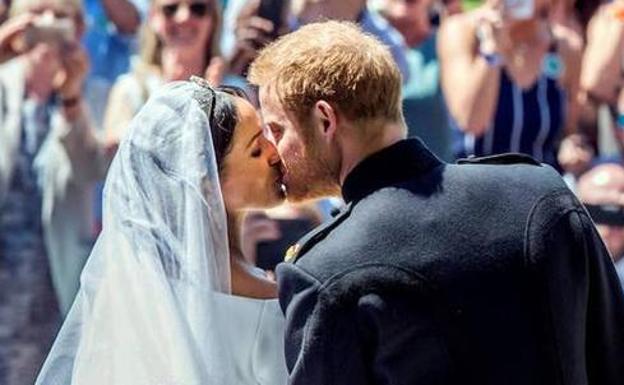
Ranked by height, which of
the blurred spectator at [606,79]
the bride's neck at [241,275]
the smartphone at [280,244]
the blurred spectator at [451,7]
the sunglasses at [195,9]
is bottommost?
the smartphone at [280,244]

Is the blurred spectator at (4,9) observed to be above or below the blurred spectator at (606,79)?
above

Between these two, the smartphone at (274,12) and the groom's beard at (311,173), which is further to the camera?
the smartphone at (274,12)

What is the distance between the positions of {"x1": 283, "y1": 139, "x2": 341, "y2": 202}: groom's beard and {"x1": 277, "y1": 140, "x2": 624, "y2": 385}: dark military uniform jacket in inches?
1.6

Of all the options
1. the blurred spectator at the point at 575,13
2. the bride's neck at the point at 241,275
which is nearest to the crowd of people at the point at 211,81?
the blurred spectator at the point at 575,13

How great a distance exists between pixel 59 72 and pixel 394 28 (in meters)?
1.12

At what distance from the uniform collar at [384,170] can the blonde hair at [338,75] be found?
51mm

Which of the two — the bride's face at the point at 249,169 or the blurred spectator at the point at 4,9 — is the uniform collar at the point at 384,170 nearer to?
the bride's face at the point at 249,169

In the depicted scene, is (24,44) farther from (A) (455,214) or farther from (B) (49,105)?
(A) (455,214)

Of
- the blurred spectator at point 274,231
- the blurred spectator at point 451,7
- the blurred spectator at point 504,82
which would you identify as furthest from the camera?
the blurred spectator at point 451,7

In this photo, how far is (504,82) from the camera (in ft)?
16.0

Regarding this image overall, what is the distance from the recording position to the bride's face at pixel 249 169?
2.47 meters

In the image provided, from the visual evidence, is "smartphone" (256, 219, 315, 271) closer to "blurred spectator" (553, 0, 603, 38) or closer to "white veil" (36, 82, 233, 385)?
"blurred spectator" (553, 0, 603, 38)

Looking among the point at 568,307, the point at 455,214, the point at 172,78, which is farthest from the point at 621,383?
the point at 172,78

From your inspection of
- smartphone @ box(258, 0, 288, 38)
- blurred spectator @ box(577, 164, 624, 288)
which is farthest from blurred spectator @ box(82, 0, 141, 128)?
blurred spectator @ box(577, 164, 624, 288)
